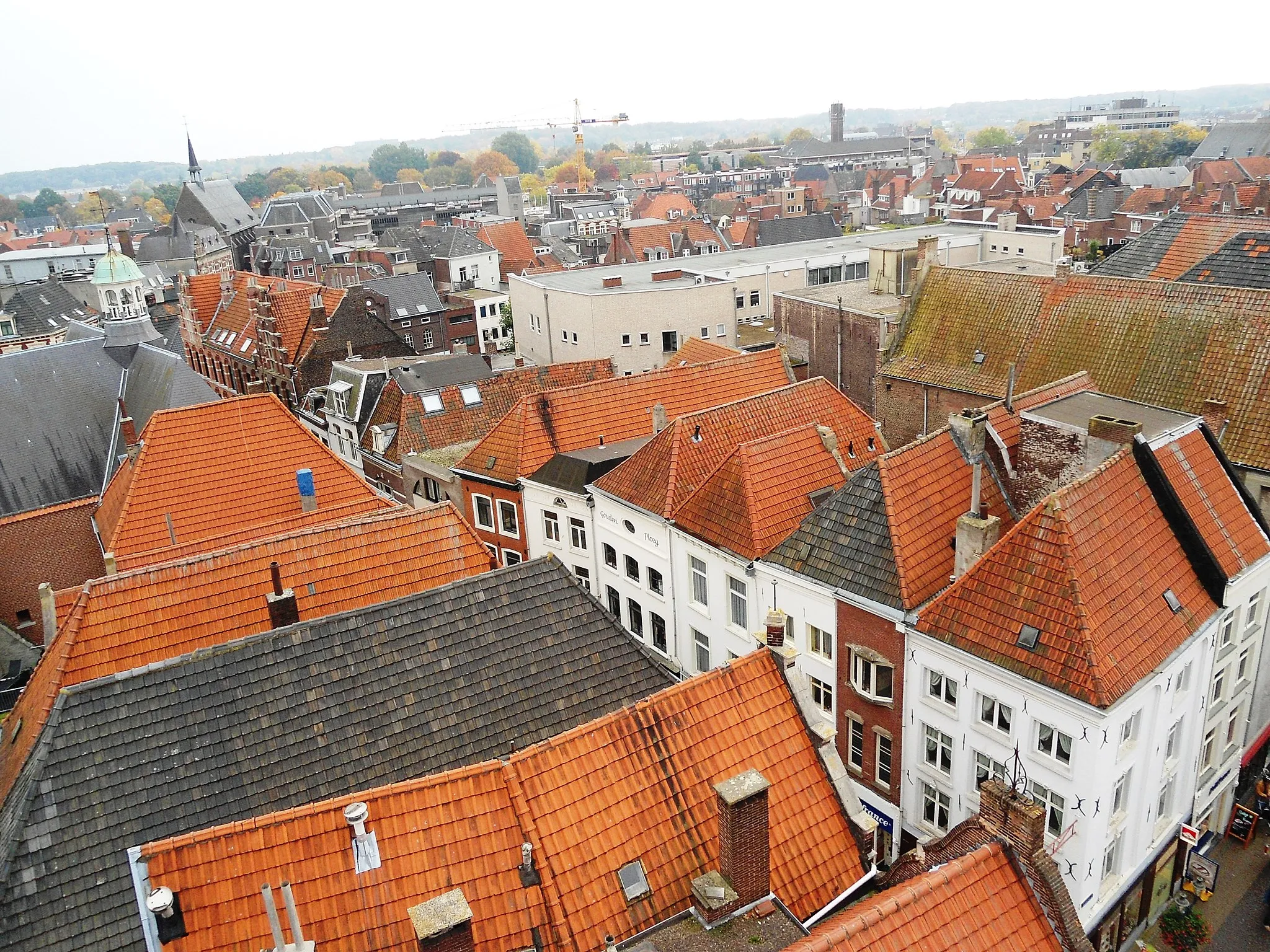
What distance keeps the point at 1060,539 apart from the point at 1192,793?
32.4 ft

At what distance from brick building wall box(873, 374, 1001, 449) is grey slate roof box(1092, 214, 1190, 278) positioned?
11313mm

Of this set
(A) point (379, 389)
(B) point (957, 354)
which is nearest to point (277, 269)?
(A) point (379, 389)

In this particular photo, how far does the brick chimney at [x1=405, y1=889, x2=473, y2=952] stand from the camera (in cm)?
1198

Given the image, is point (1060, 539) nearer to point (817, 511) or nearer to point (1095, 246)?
point (817, 511)

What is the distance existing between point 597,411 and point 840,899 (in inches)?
980

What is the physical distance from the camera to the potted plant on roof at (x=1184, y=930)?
23484mm

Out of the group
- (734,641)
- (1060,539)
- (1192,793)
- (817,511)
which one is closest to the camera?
(1060,539)

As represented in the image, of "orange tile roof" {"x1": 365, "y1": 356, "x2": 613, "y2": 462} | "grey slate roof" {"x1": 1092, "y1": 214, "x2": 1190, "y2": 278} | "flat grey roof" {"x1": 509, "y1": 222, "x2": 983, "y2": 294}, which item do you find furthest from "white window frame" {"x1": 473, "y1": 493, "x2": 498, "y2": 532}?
"grey slate roof" {"x1": 1092, "y1": 214, "x2": 1190, "y2": 278}

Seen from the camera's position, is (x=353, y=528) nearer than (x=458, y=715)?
No

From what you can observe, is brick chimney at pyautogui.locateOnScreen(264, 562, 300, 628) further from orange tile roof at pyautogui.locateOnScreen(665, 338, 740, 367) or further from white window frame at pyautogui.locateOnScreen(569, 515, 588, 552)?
orange tile roof at pyautogui.locateOnScreen(665, 338, 740, 367)

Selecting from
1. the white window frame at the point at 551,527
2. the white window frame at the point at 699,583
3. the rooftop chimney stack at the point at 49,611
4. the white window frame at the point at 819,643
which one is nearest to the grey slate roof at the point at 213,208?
the white window frame at the point at 551,527

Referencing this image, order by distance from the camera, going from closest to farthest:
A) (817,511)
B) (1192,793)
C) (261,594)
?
(261,594), (1192,793), (817,511)

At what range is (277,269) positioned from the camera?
373 ft

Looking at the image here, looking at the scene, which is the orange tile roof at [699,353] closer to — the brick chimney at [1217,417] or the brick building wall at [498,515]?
the brick building wall at [498,515]
